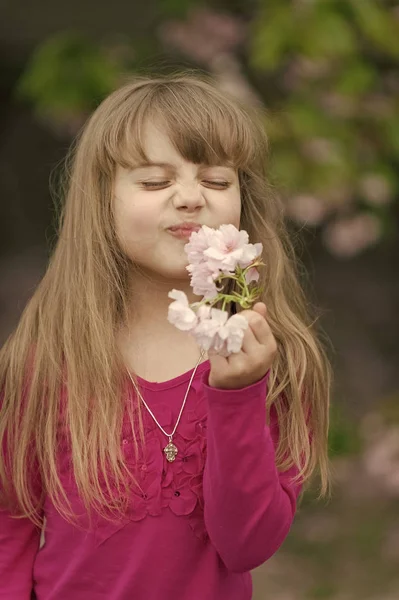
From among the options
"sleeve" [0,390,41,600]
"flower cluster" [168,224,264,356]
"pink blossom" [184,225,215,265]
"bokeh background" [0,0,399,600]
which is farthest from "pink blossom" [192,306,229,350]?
"bokeh background" [0,0,399,600]

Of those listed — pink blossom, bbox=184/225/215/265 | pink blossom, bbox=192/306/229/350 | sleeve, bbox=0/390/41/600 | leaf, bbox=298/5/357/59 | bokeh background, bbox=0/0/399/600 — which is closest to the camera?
pink blossom, bbox=192/306/229/350

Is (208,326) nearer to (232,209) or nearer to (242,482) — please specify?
(242,482)

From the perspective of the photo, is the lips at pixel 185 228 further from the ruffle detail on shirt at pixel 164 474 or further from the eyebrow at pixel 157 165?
the ruffle detail on shirt at pixel 164 474

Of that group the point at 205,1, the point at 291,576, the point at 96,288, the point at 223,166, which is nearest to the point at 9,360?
the point at 96,288

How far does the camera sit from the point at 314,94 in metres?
3.62

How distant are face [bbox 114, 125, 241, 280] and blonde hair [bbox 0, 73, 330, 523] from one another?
2cm

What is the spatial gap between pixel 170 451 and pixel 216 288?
0.36 m

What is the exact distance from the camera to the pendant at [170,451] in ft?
5.46

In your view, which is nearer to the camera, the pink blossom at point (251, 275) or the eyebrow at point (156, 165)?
the pink blossom at point (251, 275)

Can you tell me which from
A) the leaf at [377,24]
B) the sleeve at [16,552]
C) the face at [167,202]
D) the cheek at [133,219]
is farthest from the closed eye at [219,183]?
the leaf at [377,24]

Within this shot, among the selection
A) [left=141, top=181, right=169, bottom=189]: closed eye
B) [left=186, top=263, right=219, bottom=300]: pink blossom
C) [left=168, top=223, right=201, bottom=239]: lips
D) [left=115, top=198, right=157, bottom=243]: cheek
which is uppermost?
→ [left=141, top=181, right=169, bottom=189]: closed eye

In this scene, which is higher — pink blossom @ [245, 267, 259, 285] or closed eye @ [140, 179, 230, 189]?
closed eye @ [140, 179, 230, 189]

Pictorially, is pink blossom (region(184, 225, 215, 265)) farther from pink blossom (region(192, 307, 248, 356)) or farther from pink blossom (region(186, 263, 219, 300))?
pink blossom (region(192, 307, 248, 356))

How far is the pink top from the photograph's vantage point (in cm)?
150
